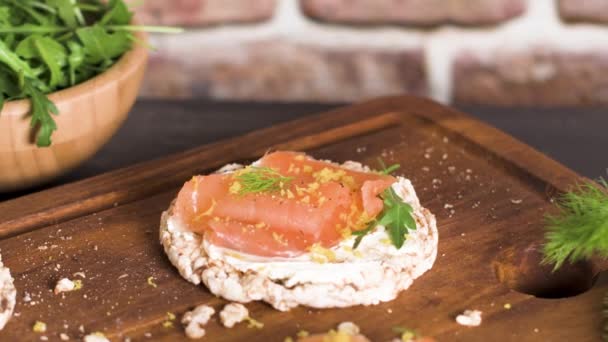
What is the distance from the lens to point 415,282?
1881 mm

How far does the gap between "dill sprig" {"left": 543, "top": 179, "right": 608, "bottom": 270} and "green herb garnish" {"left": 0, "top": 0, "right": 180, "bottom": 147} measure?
112 centimetres

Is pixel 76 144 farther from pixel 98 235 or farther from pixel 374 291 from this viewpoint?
pixel 374 291

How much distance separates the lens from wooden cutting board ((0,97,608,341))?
1.77 meters

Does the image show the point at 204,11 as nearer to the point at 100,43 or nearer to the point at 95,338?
the point at 100,43

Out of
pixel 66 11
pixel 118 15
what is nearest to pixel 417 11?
pixel 118 15

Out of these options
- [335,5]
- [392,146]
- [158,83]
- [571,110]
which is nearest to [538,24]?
[571,110]

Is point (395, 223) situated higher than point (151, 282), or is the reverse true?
point (395, 223)

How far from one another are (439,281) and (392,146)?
0.58m

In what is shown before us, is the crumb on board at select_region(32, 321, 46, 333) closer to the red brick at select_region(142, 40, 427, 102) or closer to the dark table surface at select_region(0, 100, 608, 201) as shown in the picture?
the dark table surface at select_region(0, 100, 608, 201)

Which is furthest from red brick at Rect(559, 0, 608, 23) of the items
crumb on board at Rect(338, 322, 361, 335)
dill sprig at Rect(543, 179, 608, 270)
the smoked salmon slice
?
crumb on board at Rect(338, 322, 361, 335)

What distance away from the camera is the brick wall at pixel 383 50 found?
325 centimetres

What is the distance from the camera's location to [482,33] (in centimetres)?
328

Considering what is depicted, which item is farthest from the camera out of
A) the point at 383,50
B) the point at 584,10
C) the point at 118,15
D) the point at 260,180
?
the point at 383,50

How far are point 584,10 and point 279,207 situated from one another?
1778mm
